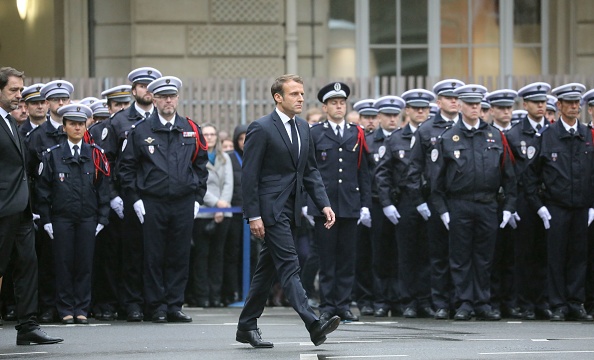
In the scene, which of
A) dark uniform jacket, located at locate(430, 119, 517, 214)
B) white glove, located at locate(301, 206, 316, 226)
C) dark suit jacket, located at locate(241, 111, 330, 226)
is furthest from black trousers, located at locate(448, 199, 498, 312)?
dark suit jacket, located at locate(241, 111, 330, 226)

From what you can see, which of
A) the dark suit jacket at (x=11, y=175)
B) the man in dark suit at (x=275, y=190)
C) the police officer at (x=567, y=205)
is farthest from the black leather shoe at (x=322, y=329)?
the police officer at (x=567, y=205)

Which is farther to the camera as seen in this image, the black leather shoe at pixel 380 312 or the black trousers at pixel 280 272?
the black leather shoe at pixel 380 312

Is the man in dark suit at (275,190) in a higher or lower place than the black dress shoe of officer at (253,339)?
higher

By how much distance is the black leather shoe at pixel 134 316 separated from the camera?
14.9 m

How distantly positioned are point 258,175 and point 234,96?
805cm

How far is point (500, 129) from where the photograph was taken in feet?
52.4

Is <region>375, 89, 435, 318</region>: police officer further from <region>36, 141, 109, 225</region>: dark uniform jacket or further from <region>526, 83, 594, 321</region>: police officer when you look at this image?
<region>36, 141, 109, 225</region>: dark uniform jacket

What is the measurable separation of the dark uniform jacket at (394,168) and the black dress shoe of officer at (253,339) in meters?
4.05

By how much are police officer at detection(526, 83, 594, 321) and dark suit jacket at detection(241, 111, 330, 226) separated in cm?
389

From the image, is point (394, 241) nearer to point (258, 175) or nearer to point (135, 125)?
point (135, 125)

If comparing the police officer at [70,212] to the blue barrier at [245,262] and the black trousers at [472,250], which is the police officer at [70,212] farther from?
the black trousers at [472,250]

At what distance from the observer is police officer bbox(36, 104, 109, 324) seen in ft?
47.9

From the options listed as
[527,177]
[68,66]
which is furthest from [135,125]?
[68,66]

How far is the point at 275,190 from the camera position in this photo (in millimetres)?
12047
